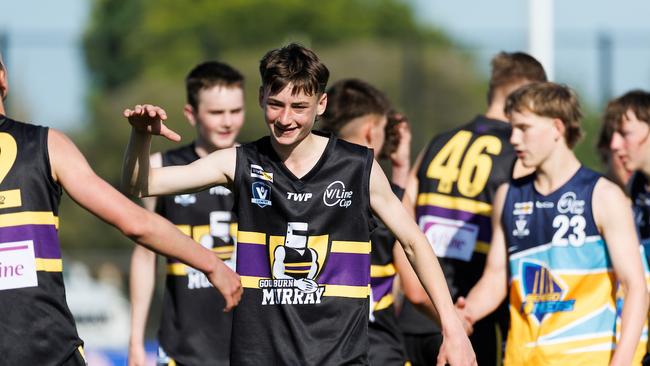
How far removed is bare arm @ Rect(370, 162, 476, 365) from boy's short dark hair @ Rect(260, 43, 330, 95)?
0.47 metres

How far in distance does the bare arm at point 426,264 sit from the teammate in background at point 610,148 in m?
2.29

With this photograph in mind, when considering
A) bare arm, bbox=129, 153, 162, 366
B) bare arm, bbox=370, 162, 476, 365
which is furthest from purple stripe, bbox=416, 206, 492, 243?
bare arm, bbox=370, 162, 476, 365

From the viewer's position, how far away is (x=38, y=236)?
4.36 meters

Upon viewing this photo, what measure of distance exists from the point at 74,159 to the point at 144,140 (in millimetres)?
410

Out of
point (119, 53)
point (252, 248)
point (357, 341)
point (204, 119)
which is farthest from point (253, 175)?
point (119, 53)

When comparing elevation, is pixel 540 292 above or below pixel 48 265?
below

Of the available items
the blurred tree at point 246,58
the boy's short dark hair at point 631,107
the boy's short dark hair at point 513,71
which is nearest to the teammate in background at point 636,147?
the boy's short dark hair at point 631,107

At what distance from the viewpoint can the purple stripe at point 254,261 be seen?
4906mm

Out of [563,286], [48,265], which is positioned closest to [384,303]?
[563,286]

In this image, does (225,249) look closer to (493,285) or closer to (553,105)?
(493,285)

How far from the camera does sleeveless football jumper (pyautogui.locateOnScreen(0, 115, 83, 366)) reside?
4.31 meters

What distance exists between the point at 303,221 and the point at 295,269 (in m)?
0.21

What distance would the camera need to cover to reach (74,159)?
4305 millimetres

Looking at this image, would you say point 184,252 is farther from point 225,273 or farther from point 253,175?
point 253,175
